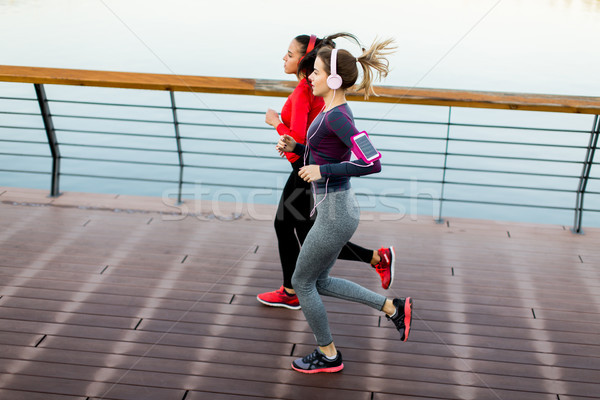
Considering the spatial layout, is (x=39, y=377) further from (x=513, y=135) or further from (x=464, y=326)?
(x=513, y=135)

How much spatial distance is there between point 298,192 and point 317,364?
777mm

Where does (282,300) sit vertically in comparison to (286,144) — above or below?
below

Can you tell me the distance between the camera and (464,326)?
2795 mm

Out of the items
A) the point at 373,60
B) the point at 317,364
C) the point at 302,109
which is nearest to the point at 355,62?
the point at 373,60

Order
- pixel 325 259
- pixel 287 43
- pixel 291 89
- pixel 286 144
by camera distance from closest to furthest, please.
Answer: pixel 325 259, pixel 286 144, pixel 291 89, pixel 287 43

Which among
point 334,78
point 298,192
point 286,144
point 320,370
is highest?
point 334,78

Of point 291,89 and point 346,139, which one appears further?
point 291,89

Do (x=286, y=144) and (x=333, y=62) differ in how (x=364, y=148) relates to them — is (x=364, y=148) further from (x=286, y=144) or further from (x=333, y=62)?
(x=286, y=144)

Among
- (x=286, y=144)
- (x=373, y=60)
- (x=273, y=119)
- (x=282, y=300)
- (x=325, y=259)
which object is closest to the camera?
(x=373, y=60)

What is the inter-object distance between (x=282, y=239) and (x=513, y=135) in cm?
902

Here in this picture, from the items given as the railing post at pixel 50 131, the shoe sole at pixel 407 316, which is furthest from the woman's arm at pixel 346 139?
the railing post at pixel 50 131

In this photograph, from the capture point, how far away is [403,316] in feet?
7.93

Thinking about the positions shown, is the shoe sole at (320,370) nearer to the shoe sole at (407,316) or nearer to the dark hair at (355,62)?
the shoe sole at (407,316)

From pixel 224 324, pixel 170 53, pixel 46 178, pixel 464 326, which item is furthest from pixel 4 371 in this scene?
pixel 170 53
